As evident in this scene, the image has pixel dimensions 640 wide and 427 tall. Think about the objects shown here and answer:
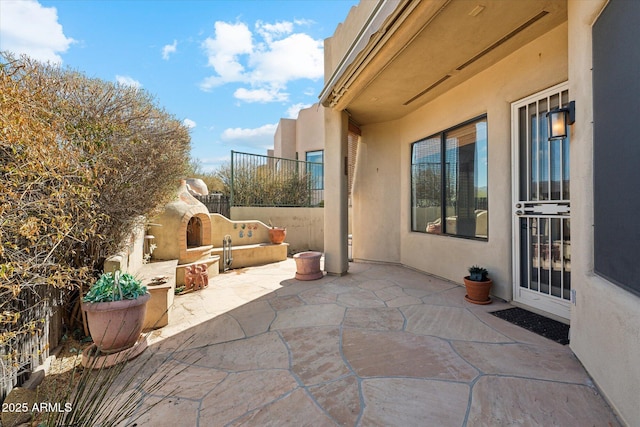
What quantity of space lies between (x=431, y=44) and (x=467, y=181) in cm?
280

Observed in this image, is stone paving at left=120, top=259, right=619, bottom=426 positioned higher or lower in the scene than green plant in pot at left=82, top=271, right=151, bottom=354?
lower

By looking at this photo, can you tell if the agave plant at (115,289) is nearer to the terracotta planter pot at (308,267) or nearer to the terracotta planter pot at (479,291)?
the terracotta planter pot at (308,267)

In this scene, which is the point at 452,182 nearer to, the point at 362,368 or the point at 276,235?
the point at 362,368

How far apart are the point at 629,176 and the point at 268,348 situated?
3755mm

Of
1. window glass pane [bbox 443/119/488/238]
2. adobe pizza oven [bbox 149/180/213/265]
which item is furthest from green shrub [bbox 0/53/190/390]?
window glass pane [bbox 443/119/488/238]

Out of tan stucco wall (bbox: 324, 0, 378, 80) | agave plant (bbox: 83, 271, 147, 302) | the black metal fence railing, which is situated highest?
tan stucco wall (bbox: 324, 0, 378, 80)

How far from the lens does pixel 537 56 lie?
4188 mm

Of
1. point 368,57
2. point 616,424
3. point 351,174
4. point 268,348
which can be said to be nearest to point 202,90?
point 351,174

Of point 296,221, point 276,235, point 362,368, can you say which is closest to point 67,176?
point 362,368

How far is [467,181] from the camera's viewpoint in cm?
567

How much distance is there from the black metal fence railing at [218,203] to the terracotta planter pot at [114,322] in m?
7.30

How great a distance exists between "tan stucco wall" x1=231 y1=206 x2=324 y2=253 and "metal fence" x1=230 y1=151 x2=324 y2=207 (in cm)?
43

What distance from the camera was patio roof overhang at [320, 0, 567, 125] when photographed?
11.4ft

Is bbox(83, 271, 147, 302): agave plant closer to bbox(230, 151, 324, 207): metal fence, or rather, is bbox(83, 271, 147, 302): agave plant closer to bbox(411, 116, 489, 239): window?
bbox(411, 116, 489, 239): window
